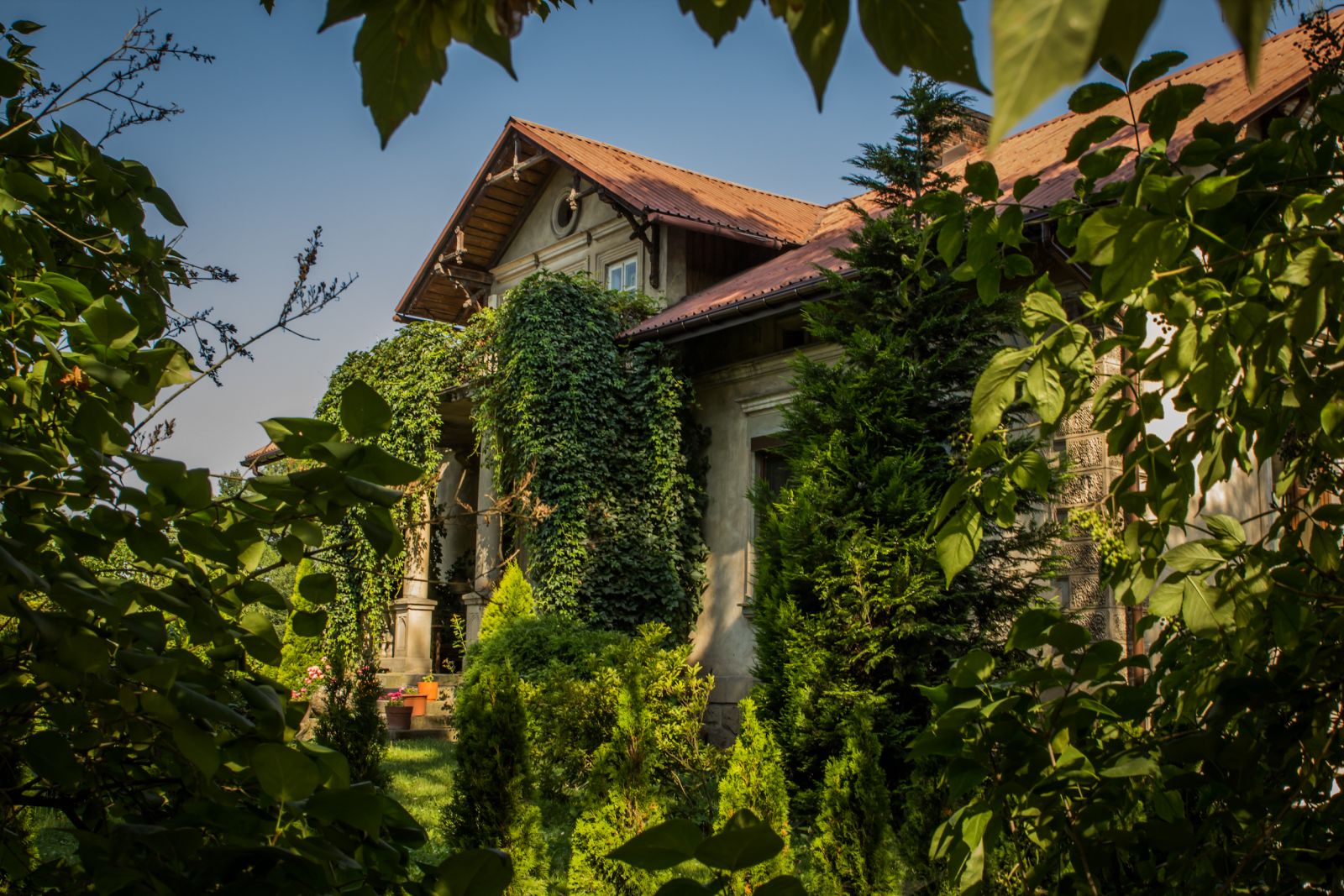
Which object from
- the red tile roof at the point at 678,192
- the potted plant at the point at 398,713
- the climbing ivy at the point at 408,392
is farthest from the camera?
the climbing ivy at the point at 408,392

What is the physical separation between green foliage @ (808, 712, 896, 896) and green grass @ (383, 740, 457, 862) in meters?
3.40

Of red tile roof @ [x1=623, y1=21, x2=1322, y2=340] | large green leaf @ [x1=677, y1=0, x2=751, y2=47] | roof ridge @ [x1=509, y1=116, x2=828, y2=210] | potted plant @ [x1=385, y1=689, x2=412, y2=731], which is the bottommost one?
potted plant @ [x1=385, y1=689, x2=412, y2=731]

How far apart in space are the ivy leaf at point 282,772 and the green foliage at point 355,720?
7237mm

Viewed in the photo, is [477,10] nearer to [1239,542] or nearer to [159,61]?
[1239,542]

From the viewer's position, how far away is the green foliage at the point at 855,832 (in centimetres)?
450

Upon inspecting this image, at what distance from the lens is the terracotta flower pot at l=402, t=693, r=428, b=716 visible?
13789 mm

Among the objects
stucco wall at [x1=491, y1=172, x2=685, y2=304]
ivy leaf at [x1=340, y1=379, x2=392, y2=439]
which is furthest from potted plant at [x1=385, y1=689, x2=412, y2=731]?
ivy leaf at [x1=340, y1=379, x2=392, y2=439]

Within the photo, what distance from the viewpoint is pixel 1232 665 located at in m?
1.90

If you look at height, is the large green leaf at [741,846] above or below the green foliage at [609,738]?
above

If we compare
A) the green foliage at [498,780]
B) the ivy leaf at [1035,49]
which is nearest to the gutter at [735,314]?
the green foliage at [498,780]

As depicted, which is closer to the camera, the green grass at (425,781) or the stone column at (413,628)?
the green grass at (425,781)

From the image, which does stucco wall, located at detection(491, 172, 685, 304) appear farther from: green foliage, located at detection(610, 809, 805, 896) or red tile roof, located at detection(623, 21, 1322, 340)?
green foliage, located at detection(610, 809, 805, 896)

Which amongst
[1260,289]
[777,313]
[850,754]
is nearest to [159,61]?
[1260,289]

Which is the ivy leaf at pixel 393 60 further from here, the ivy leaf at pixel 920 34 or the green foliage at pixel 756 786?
the green foliage at pixel 756 786
